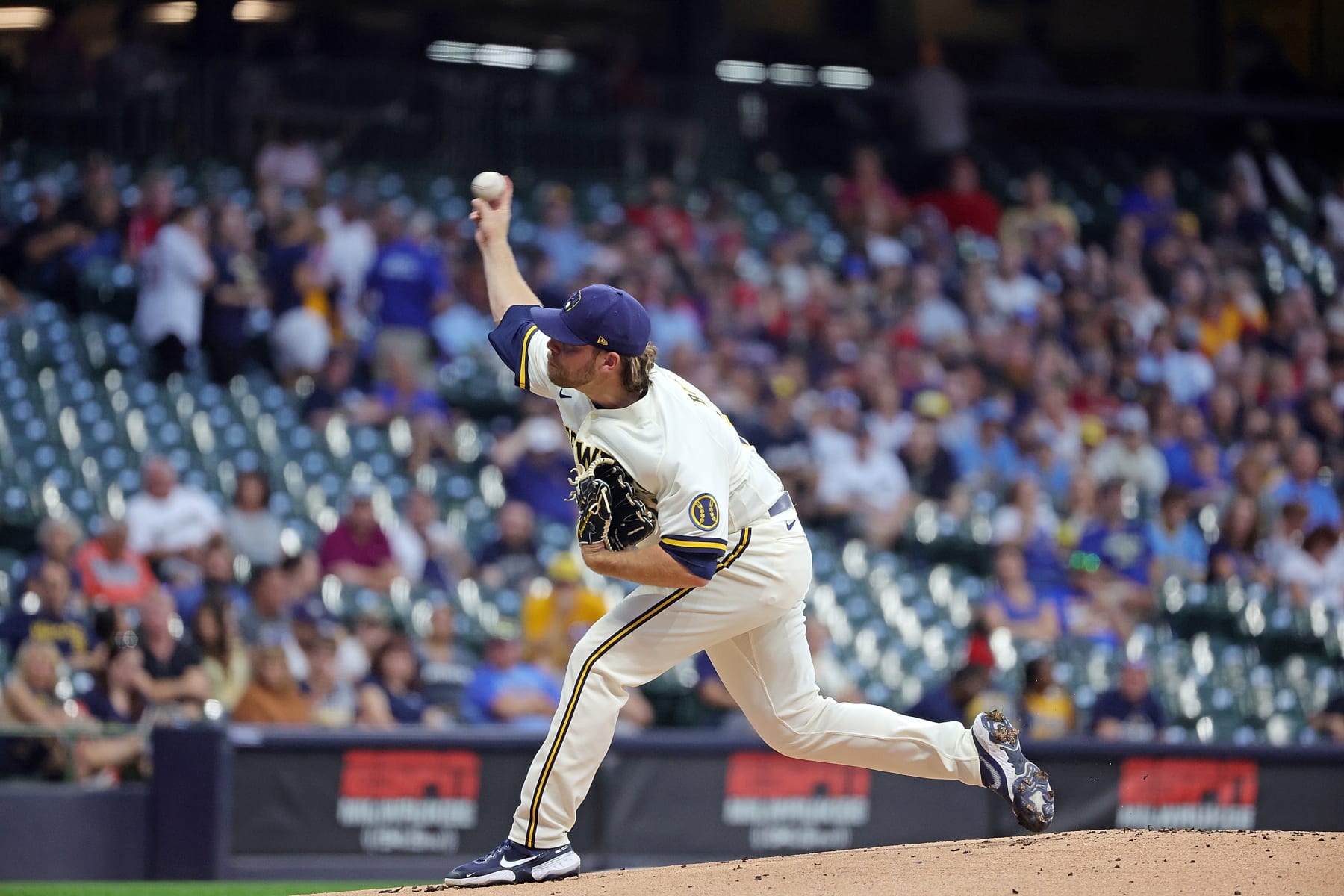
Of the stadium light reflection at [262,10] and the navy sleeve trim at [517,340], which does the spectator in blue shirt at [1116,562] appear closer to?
the navy sleeve trim at [517,340]

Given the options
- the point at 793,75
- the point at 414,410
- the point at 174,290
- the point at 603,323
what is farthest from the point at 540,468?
the point at 793,75

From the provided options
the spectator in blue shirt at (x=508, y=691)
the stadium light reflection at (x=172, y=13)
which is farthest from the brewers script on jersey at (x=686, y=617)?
the stadium light reflection at (x=172, y=13)

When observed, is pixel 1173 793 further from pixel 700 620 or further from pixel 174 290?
pixel 174 290

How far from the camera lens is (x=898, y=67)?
1997cm

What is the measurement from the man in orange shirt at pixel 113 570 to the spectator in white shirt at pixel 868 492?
14.4 feet

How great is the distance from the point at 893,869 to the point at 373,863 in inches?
145

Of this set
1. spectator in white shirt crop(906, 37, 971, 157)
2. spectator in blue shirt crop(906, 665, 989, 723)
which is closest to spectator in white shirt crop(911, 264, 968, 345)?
spectator in white shirt crop(906, 37, 971, 157)

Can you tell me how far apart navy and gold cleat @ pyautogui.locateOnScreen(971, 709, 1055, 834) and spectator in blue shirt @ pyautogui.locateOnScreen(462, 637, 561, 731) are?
4.08 meters

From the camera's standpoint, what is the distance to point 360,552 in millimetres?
10094

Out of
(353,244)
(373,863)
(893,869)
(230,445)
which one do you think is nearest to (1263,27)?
(353,244)

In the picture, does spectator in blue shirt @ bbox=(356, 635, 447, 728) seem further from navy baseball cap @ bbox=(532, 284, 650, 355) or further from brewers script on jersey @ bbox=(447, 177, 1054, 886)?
navy baseball cap @ bbox=(532, 284, 650, 355)

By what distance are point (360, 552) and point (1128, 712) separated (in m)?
4.38

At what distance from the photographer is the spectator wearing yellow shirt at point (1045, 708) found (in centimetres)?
945

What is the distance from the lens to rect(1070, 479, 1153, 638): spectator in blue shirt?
36.7ft
